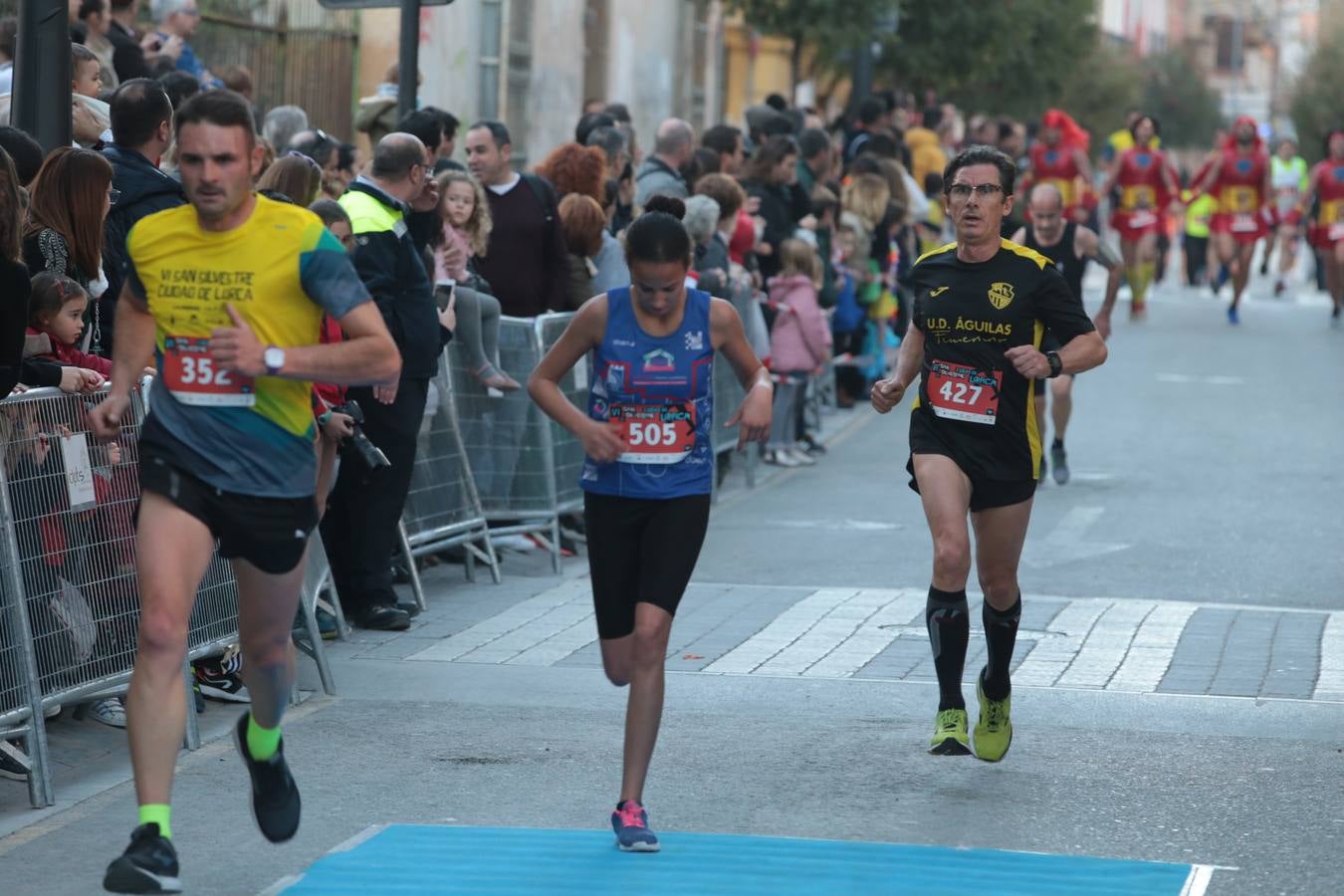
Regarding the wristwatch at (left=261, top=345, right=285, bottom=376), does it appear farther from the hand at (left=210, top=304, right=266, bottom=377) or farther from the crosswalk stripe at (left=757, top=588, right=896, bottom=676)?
the crosswalk stripe at (left=757, top=588, right=896, bottom=676)

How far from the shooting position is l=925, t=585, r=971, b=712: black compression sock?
7.35 metres

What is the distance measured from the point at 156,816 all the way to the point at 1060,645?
4.76m

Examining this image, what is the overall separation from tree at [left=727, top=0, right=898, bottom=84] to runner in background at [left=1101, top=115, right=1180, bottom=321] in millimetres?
3760

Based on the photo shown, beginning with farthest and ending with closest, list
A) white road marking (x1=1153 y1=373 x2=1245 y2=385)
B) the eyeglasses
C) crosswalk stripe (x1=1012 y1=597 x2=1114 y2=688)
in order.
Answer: white road marking (x1=1153 y1=373 x2=1245 y2=385) → crosswalk stripe (x1=1012 y1=597 x2=1114 y2=688) → the eyeglasses

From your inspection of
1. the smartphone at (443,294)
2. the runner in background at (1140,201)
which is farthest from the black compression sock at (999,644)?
the runner in background at (1140,201)

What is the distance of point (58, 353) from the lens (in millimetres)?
7539

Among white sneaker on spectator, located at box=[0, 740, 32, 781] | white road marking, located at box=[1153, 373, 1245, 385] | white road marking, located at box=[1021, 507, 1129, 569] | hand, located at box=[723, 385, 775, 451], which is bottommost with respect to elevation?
white road marking, located at box=[1153, 373, 1245, 385]

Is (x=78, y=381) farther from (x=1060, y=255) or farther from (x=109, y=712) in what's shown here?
(x=1060, y=255)

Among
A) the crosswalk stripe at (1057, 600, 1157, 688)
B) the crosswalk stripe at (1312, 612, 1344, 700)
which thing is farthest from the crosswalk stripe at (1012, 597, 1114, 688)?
the crosswalk stripe at (1312, 612, 1344, 700)

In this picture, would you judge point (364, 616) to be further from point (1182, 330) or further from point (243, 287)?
point (1182, 330)

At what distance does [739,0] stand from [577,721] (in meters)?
23.0

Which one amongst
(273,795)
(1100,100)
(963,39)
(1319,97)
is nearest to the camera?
(273,795)

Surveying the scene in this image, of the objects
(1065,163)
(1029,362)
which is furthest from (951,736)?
(1065,163)

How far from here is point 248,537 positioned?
5.69 m
